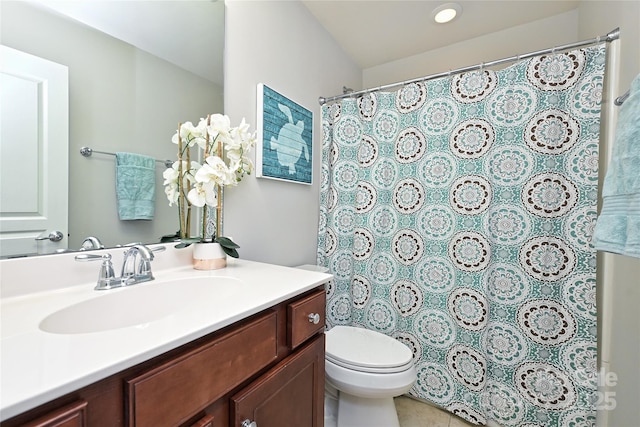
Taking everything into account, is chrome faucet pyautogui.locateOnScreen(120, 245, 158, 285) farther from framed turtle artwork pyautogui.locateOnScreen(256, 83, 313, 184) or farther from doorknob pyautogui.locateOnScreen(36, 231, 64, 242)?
framed turtle artwork pyautogui.locateOnScreen(256, 83, 313, 184)

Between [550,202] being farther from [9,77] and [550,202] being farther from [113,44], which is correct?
[9,77]

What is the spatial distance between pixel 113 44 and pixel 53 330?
2.85ft

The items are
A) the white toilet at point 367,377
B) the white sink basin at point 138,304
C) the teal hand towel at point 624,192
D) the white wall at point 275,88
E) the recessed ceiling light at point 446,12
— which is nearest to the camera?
the white sink basin at point 138,304

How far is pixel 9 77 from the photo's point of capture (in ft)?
2.22

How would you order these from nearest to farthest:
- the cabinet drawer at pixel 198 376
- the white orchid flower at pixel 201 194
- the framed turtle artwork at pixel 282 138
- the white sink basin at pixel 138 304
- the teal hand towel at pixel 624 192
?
1. the cabinet drawer at pixel 198 376
2. the white sink basin at pixel 138 304
3. the teal hand towel at pixel 624 192
4. the white orchid flower at pixel 201 194
5. the framed turtle artwork at pixel 282 138

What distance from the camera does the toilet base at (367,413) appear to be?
1.24m

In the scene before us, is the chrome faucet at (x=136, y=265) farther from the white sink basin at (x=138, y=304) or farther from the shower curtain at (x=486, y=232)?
the shower curtain at (x=486, y=232)

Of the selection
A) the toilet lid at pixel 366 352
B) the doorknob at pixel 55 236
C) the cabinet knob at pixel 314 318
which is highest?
the doorknob at pixel 55 236

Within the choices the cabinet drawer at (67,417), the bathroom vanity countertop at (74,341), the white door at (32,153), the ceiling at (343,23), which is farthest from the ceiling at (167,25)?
the cabinet drawer at (67,417)

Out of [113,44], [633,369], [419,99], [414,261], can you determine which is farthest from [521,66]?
[113,44]

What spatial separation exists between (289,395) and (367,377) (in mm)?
521

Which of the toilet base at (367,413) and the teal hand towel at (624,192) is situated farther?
the toilet base at (367,413)

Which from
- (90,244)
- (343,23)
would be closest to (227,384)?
(90,244)

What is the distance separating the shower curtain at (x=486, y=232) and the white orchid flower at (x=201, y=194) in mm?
1003
